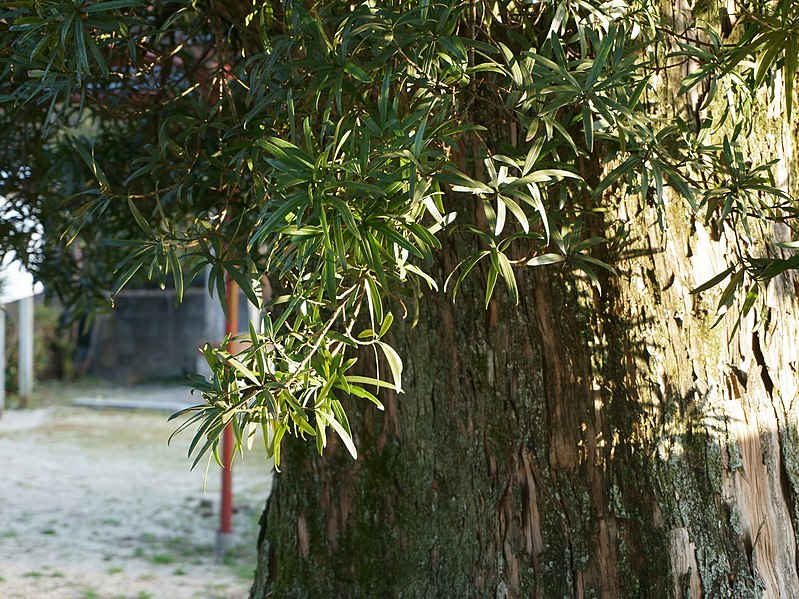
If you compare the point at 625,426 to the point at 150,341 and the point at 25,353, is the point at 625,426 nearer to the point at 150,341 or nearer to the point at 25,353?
the point at 25,353

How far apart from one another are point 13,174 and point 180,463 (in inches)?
221

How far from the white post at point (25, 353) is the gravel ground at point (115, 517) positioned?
4.92 ft

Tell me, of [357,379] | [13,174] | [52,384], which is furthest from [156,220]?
[52,384]

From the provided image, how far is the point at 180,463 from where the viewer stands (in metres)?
7.47

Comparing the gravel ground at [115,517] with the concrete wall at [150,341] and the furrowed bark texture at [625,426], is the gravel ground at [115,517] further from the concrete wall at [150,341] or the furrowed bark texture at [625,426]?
the concrete wall at [150,341]

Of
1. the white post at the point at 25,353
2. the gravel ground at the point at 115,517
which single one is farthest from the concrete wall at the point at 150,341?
the gravel ground at the point at 115,517

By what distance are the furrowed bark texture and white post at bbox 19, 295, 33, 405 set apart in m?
10.1

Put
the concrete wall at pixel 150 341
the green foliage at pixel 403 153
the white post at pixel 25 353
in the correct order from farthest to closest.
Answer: the concrete wall at pixel 150 341 < the white post at pixel 25 353 < the green foliage at pixel 403 153

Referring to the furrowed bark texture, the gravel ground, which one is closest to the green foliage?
the furrowed bark texture

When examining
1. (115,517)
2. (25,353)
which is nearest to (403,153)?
(115,517)

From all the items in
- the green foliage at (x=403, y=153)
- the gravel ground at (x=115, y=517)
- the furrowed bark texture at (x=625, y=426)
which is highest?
the green foliage at (x=403, y=153)

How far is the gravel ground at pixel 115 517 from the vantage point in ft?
14.3

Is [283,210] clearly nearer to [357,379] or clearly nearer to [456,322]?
[357,379]

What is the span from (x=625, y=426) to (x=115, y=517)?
5.01 metres
